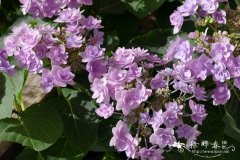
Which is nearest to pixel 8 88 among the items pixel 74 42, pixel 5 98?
pixel 5 98

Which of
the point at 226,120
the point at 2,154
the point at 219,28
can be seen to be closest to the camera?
the point at 219,28

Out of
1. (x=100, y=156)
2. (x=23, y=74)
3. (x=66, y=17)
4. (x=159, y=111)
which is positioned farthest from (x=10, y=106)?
(x=100, y=156)

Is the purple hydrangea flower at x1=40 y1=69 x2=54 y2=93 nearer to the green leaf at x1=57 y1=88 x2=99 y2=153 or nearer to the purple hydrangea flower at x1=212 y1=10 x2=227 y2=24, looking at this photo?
the green leaf at x1=57 y1=88 x2=99 y2=153

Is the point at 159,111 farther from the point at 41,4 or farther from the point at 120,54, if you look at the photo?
the point at 41,4

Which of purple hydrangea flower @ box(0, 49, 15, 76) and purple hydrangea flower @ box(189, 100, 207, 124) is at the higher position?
purple hydrangea flower @ box(0, 49, 15, 76)

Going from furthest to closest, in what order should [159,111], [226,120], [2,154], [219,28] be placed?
[2,154], [226,120], [219,28], [159,111]

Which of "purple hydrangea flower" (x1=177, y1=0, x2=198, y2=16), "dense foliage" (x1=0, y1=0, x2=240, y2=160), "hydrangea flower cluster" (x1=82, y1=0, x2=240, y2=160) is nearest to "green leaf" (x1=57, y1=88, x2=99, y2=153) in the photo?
"dense foliage" (x1=0, y1=0, x2=240, y2=160)

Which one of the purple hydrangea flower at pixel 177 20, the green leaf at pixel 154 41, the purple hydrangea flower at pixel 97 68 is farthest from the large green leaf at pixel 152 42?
the purple hydrangea flower at pixel 97 68
